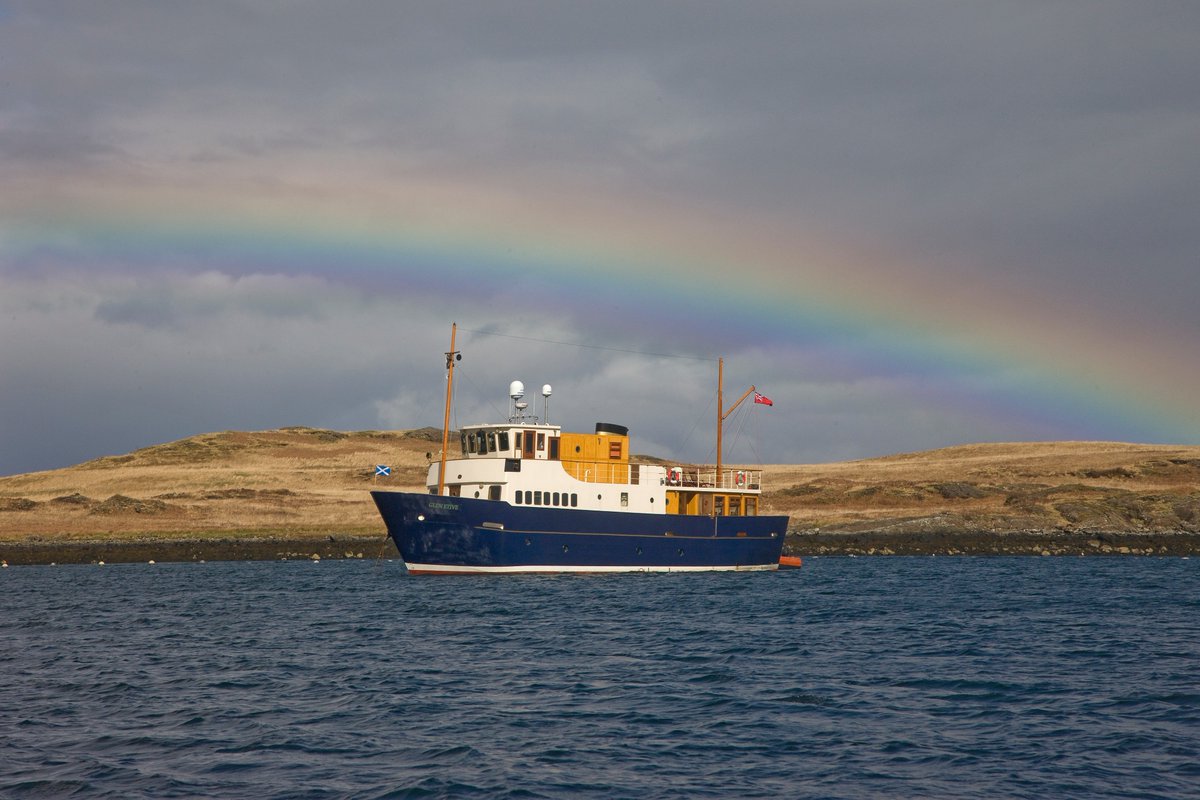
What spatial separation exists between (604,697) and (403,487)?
88438 mm

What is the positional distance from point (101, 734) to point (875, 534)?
71.6 meters

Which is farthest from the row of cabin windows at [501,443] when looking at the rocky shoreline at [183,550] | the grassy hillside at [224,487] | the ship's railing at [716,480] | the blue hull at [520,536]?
the grassy hillside at [224,487]

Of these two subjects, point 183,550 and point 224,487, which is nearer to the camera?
point 183,550

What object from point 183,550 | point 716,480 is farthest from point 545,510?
point 183,550

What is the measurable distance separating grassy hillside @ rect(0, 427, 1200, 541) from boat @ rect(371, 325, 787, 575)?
3091 centimetres

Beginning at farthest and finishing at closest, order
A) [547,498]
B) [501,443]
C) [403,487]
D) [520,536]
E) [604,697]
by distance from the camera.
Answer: [403,487]
[501,443]
[547,498]
[520,536]
[604,697]

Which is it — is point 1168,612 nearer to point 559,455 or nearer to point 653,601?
point 653,601

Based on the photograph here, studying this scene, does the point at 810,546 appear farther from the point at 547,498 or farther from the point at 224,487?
the point at 224,487

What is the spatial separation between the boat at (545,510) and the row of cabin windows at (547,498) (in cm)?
5

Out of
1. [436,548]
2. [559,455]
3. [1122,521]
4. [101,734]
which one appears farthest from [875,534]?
[101,734]

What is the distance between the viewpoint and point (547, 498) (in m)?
54.2

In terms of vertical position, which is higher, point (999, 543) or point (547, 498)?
point (547, 498)

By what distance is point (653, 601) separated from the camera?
43500 millimetres

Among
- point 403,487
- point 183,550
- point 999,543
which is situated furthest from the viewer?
point 403,487
